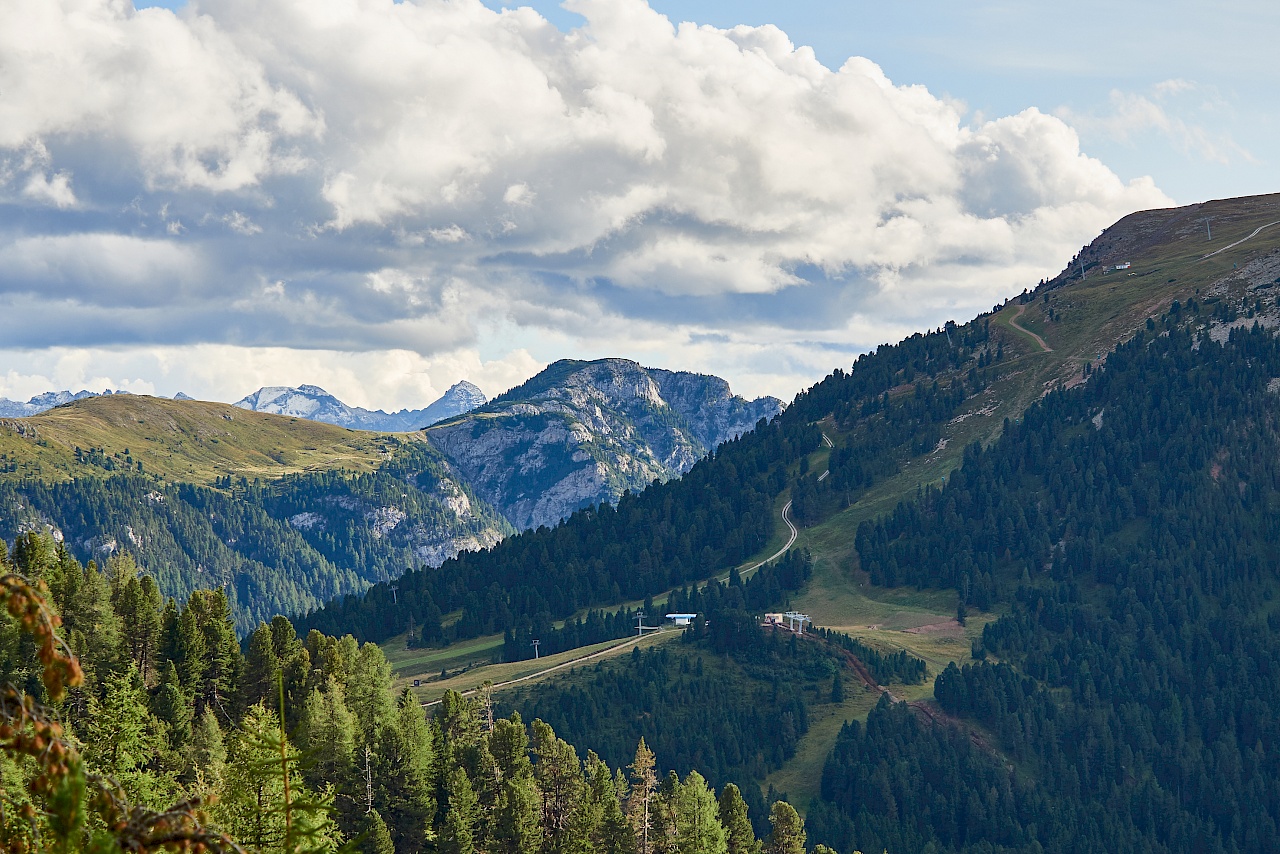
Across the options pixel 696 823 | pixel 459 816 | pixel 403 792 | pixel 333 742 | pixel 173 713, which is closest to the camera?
pixel 333 742

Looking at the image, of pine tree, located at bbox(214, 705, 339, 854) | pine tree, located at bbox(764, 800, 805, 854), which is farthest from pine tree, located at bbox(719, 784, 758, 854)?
pine tree, located at bbox(214, 705, 339, 854)

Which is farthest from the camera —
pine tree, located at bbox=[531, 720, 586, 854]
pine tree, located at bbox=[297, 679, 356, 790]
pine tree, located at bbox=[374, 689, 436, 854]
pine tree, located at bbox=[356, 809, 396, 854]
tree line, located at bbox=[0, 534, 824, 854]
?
pine tree, located at bbox=[531, 720, 586, 854]

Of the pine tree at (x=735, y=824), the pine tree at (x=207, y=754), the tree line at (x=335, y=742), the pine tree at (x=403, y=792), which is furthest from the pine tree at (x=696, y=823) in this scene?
the pine tree at (x=207, y=754)

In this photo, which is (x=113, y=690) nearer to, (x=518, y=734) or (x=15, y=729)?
(x=518, y=734)

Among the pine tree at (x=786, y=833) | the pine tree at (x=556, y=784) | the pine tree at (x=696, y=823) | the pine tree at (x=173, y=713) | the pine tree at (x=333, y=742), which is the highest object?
the pine tree at (x=173, y=713)

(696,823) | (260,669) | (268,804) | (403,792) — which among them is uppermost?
(260,669)

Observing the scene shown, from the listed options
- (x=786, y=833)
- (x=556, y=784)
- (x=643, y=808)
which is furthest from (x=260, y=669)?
(x=786, y=833)

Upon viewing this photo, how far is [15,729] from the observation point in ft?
52.1

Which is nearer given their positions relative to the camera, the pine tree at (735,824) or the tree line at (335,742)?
the tree line at (335,742)

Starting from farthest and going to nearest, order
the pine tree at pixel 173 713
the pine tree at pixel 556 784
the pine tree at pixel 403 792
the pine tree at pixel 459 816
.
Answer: the pine tree at pixel 556 784 < the pine tree at pixel 173 713 < the pine tree at pixel 403 792 < the pine tree at pixel 459 816

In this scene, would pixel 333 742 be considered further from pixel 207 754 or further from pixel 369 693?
pixel 369 693

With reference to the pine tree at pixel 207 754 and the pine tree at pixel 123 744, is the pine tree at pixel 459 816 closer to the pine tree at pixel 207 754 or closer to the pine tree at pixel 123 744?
the pine tree at pixel 207 754

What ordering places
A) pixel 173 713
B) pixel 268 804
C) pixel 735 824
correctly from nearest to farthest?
pixel 268 804
pixel 173 713
pixel 735 824

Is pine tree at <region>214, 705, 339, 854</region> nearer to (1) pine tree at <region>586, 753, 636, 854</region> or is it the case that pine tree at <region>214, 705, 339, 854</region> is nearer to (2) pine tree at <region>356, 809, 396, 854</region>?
(2) pine tree at <region>356, 809, 396, 854</region>
